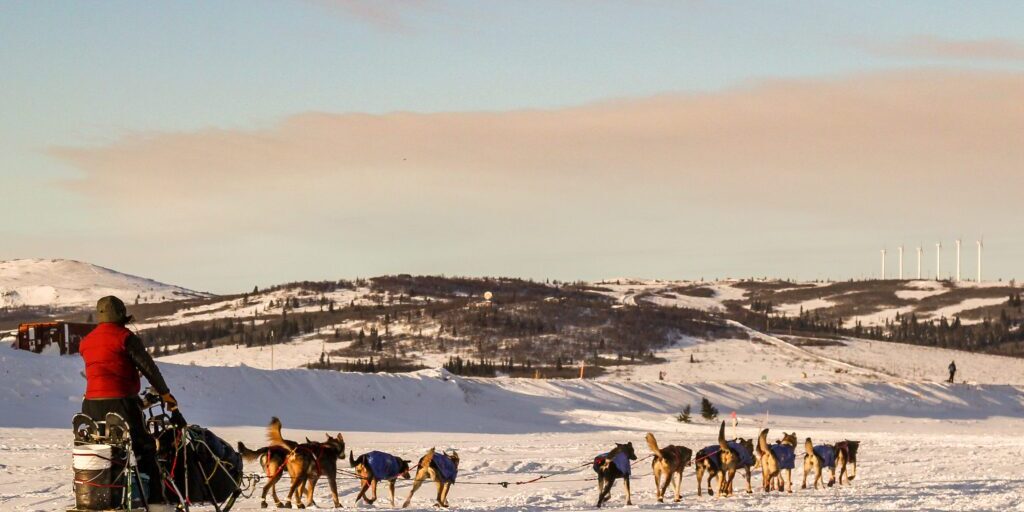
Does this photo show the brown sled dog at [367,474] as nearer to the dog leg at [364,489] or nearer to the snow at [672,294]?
the dog leg at [364,489]

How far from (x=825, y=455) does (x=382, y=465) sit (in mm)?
9346

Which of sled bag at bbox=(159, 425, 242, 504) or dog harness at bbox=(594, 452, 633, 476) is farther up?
sled bag at bbox=(159, 425, 242, 504)

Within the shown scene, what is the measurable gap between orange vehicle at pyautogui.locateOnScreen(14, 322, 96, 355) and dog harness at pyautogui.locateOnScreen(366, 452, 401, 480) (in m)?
29.0

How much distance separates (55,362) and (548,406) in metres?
18.4

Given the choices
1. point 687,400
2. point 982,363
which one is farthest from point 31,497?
point 982,363

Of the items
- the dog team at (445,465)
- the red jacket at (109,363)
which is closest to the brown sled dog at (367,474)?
the dog team at (445,465)

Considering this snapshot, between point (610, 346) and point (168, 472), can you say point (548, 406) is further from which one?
point (168, 472)

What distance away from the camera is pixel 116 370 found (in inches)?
490

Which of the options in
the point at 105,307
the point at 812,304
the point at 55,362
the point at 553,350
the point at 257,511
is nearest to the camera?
the point at 105,307

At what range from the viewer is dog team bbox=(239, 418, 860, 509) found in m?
19.0

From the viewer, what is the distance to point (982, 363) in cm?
8588

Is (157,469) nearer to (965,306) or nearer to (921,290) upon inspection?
(965,306)

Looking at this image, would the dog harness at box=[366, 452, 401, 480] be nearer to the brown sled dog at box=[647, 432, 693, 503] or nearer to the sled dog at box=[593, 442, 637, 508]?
the sled dog at box=[593, 442, 637, 508]

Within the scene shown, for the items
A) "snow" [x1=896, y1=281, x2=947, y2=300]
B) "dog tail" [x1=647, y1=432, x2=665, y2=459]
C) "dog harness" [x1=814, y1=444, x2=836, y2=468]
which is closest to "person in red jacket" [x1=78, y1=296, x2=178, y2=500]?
"dog tail" [x1=647, y1=432, x2=665, y2=459]
